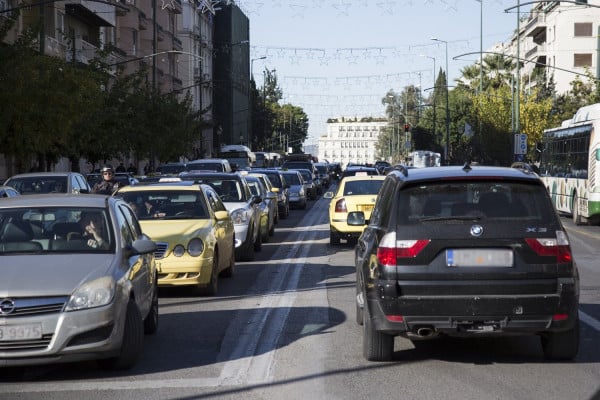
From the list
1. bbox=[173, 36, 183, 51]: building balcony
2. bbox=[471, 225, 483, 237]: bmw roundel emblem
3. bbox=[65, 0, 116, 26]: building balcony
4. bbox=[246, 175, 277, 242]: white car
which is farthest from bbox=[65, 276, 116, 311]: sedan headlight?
bbox=[173, 36, 183, 51]: building balcony

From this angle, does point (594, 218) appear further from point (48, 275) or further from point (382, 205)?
point (48, 275)

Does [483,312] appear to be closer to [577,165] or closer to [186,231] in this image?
[186,231]

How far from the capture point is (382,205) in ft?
31.5

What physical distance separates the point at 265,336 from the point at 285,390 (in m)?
2.63

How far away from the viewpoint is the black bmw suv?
8.50 meters

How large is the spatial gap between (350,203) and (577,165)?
11.2 metres

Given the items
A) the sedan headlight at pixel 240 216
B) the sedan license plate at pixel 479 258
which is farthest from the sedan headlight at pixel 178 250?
the sedan license plate at pixel 479 258

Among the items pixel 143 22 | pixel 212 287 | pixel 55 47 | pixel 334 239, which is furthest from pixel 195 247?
pixel 143 22

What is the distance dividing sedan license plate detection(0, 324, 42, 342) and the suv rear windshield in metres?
3.00

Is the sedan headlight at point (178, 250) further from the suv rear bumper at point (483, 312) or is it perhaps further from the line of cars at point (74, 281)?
the suv rear bumper at point (483, 312)

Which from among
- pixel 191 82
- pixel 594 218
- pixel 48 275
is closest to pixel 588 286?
pixel 48 275

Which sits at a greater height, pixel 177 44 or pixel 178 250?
pixel 177 44

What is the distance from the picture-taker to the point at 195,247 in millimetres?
13938

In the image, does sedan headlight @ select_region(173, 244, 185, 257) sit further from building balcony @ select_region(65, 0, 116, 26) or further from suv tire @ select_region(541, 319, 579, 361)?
building balcony @ select_region(65, 0, 116, 26)
